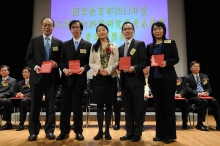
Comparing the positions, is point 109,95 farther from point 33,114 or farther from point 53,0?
point 53,0

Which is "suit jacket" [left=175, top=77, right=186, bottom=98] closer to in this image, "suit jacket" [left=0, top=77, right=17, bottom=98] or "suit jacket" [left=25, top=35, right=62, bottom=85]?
"suit jacket" [left=25, top=35, right=62, bottom=85]

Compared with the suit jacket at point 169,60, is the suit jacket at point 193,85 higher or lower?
lower

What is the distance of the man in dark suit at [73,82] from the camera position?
312 cm

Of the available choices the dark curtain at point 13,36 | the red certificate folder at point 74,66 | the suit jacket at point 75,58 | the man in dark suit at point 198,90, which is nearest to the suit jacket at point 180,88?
Answer: the man in dark suit at point 198,90

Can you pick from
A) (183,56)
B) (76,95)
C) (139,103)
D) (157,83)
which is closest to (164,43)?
(157,83)

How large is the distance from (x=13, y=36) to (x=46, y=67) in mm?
4661

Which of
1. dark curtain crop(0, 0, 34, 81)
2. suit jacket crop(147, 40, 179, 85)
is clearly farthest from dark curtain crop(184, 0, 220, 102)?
dark curtain crop(0, 0, 34, 81)

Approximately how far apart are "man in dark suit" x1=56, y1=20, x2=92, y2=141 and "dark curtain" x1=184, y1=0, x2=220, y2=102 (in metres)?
4.39

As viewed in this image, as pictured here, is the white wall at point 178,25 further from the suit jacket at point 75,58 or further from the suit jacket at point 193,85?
the suit jacket at point 75,58

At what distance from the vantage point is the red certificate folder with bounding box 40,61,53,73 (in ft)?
9.65

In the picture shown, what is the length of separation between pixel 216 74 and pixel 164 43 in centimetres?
441

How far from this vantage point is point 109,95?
3066 millimetres

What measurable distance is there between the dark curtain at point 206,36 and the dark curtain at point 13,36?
498cm

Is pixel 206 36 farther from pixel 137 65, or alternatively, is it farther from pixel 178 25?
pixel 137 65
